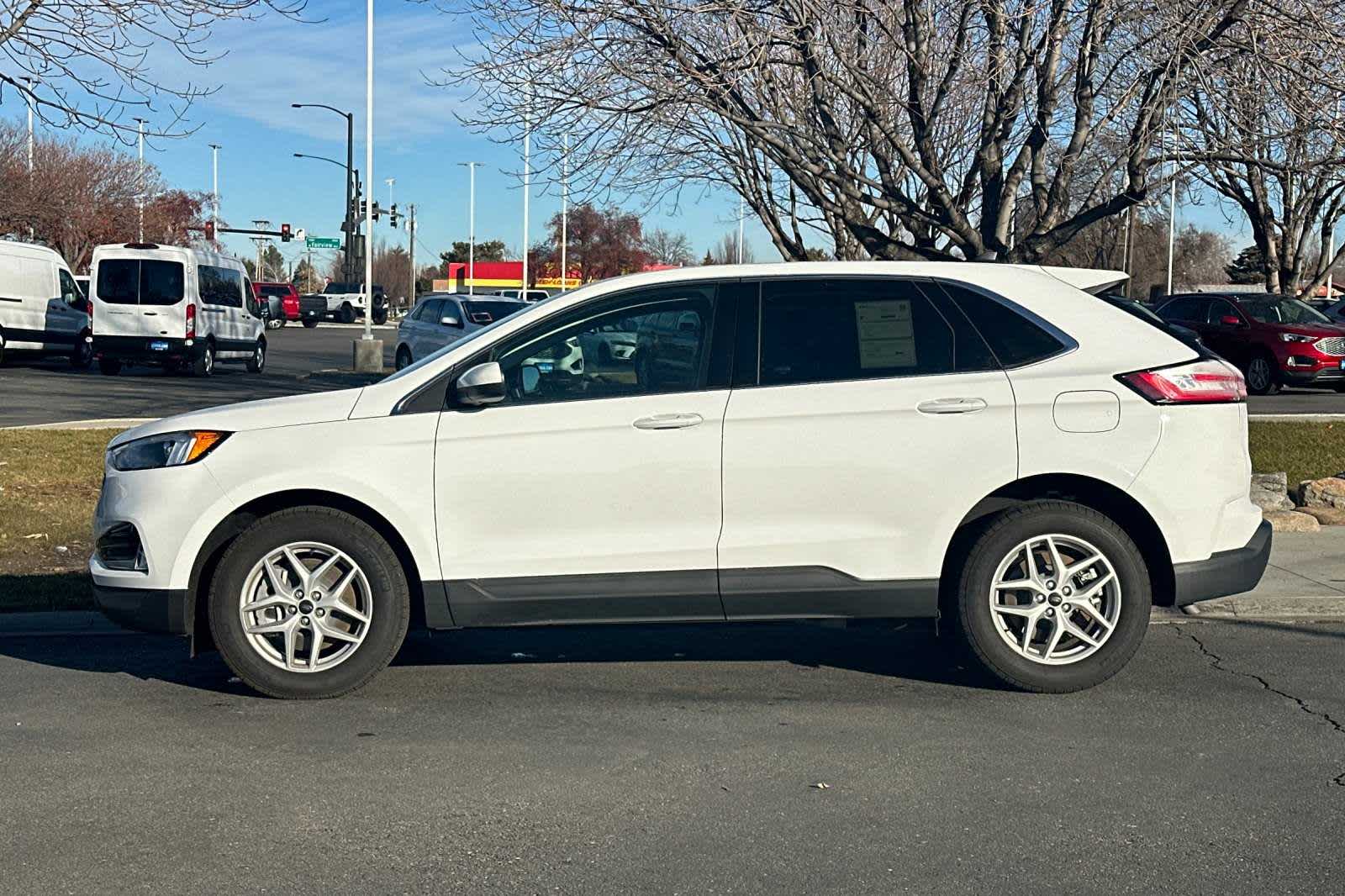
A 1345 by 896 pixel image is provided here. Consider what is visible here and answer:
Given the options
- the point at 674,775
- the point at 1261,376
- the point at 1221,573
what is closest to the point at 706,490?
the point at 674,775

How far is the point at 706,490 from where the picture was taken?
5801 mm

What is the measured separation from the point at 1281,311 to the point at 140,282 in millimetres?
19818

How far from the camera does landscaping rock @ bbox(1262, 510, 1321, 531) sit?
10.0m

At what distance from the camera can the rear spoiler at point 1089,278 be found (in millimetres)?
6305

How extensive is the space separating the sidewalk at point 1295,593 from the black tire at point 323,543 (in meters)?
4.06

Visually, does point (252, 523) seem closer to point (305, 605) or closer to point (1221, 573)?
point (305, 605)

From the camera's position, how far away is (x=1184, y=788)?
4.83 m

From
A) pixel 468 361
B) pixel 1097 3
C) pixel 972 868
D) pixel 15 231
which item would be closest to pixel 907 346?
pixel 468 361

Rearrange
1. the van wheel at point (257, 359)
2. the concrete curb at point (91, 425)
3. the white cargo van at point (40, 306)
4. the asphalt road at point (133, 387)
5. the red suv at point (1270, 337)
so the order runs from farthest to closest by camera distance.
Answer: the van wheel at point (257, 359) → the white cargo van at point (40, 306) → the red suv at point (1270, 337) → the asphalt road at point (133, 387) → the concrete curb at point (91, 425)

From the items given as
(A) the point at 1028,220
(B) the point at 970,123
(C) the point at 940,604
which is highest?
(B) the point at 970,123

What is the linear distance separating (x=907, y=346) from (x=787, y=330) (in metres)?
0.50

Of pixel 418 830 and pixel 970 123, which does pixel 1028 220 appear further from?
pixel 418 830

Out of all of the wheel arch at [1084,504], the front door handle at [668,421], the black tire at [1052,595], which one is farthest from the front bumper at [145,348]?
the black tire at [1052,595]

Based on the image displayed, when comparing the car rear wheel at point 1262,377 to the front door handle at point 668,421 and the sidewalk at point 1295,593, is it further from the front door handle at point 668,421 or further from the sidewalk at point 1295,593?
the front door handle at point 668,421
